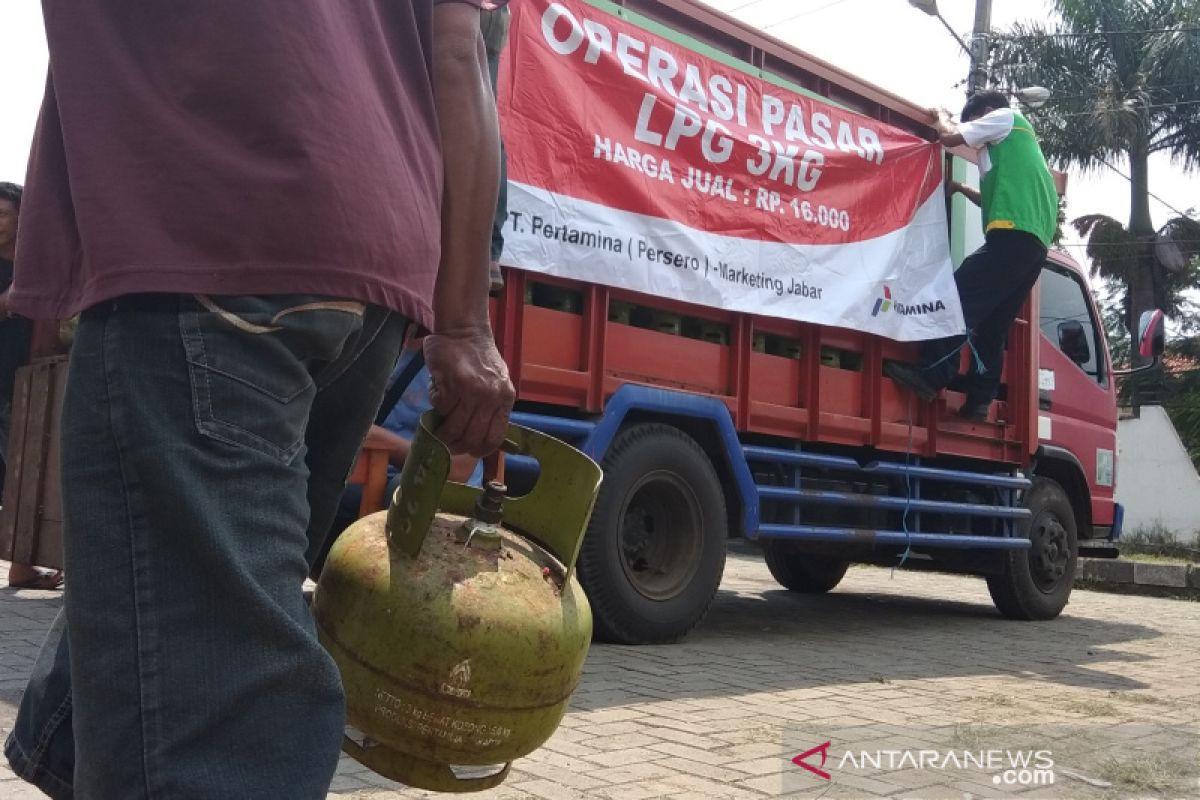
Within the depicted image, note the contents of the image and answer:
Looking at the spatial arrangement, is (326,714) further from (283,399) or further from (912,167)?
(912,167)

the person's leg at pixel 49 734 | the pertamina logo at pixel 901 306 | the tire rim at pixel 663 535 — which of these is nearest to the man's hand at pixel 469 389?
the person's leg at pixel 49 734

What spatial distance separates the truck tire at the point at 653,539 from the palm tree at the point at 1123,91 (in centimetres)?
2344

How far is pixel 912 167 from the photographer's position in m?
6.98

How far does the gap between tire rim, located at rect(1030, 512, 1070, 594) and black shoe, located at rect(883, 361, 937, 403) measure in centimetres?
170

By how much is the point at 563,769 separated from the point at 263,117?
236 centimetres

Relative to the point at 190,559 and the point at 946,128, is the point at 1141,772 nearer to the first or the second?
the point at 190,559

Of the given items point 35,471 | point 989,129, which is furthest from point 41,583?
point 989,129

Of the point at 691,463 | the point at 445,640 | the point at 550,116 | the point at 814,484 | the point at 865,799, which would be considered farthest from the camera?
the point at 814,484

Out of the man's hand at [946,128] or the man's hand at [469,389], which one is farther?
the man's hand at [946,128]

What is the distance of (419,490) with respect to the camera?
1728 mm

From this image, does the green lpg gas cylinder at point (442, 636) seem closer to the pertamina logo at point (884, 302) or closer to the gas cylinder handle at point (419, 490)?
the gas cylinder handle at point (419, 490)

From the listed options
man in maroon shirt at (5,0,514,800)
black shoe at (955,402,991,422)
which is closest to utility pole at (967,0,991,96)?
black shoe at (955,402,991,422)

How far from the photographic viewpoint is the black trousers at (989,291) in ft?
23.3

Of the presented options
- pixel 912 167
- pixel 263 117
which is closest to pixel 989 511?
pixel 912 167
